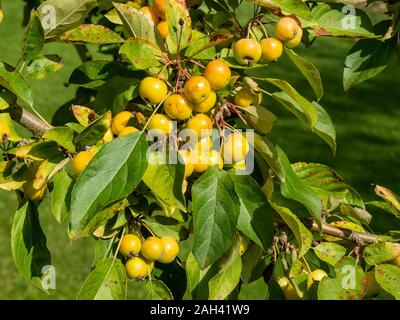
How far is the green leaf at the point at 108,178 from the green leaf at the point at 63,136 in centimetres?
10

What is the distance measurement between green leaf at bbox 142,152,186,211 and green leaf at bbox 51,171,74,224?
0.51 ft

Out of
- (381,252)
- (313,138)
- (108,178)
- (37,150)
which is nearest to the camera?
(108,178)

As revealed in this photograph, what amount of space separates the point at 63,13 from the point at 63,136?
21cm

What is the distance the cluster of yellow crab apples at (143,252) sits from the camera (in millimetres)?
1006

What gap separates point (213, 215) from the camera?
35.7 inches

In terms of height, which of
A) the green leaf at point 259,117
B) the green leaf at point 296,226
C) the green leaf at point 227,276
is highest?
the green leaf at point 259,117

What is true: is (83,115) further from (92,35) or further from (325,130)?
(325,130)

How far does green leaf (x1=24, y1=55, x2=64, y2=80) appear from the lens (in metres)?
1.12

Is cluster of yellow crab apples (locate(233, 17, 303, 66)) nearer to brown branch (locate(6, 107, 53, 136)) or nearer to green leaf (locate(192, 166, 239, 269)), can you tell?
green leaf (locate(192, 166, 239, 269))

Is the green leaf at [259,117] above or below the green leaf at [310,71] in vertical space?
below

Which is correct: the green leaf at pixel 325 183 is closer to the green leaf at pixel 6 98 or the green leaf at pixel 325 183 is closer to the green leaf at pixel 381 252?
the green leaf at pixel 381 252

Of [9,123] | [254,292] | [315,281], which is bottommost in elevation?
[254,292]

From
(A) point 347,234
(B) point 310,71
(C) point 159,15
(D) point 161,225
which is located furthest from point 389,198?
(C) point 159,15

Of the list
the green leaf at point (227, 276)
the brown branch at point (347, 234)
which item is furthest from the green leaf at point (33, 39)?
the brown branch at point (347, 234)
